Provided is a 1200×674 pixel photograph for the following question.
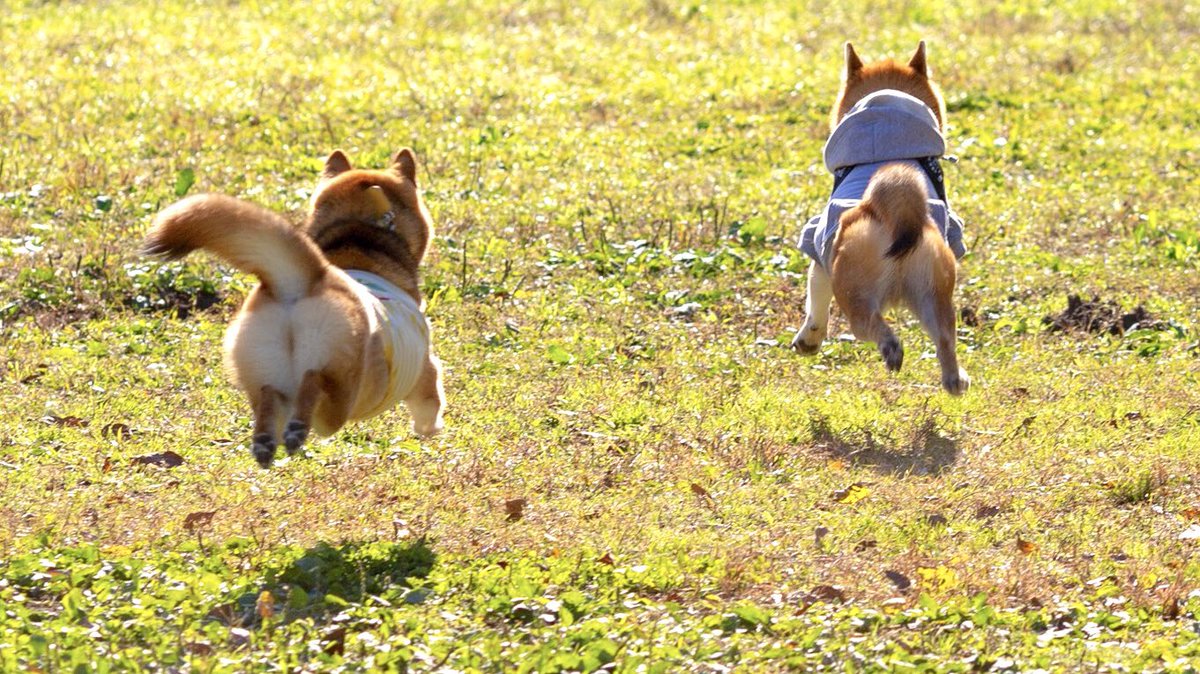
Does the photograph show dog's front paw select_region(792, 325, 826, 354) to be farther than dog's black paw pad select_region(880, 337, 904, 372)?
Yes

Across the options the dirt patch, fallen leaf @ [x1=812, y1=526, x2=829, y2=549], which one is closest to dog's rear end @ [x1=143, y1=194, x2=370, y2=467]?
fallen leaf @ [x1=812, y1=526, x2=829, y2=549]

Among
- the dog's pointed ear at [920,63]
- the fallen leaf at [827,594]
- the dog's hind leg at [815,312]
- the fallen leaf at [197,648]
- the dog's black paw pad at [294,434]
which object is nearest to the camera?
the fallen leaf at [197,648]

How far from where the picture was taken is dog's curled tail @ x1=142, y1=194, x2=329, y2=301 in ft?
18.0

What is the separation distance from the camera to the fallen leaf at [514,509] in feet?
20.8

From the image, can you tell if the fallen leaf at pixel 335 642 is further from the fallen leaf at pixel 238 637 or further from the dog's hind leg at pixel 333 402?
the dog's hind leg at pixel 333 402

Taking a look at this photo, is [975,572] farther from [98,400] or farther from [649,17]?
[649,17]

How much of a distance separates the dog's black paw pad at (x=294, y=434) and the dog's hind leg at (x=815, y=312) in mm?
3293

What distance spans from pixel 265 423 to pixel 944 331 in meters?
3.35

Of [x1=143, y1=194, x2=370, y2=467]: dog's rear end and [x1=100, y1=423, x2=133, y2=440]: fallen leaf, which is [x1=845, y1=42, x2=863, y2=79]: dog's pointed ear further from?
[x1=100, y1=423, x2=133, y2=440]: fallen leaf

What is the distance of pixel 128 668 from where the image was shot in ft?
15.2

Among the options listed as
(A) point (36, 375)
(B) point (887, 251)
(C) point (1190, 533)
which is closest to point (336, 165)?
(A) point (36, 375)

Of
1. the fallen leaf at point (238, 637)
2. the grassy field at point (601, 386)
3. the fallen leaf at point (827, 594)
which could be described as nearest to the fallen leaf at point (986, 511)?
the grassy field at point (601, 386)

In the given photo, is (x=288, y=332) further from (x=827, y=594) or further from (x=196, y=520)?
(x=827, y=594)

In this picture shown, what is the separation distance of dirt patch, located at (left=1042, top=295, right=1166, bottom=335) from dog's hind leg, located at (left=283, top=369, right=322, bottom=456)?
522cm
